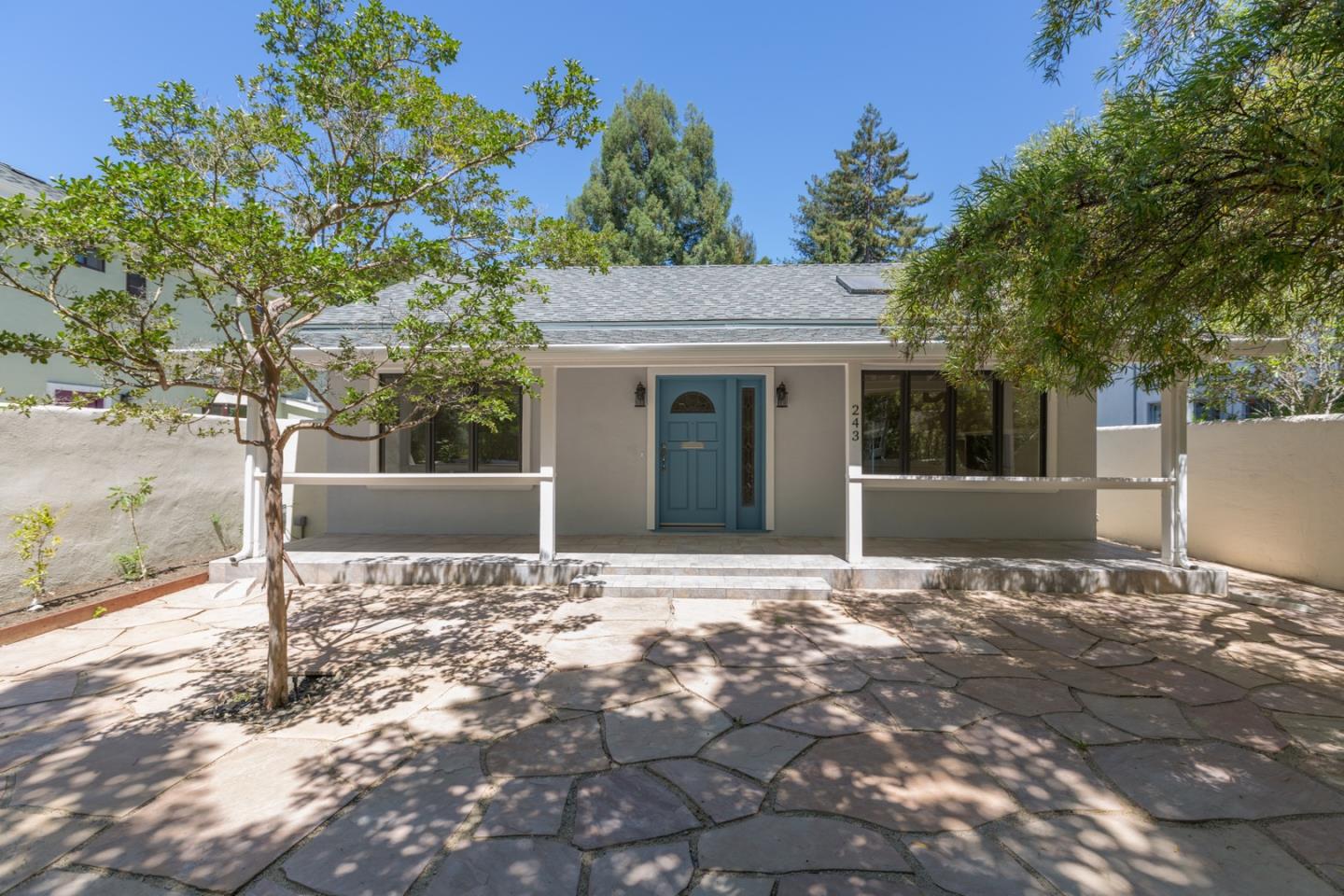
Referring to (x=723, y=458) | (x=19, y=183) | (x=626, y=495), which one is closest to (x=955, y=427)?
(x=723, y=458)

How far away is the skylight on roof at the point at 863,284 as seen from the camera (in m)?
8.36

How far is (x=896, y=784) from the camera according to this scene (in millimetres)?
2480

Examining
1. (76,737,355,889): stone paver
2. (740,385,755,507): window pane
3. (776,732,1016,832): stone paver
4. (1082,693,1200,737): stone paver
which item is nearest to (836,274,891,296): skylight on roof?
(740,385,755,507): window pane

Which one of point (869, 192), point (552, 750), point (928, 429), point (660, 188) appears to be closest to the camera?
point (552, 750)

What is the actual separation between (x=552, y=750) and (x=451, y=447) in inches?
226

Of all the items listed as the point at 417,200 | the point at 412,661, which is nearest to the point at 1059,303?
the point at 417,200

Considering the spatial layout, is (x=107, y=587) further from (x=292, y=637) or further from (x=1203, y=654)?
(x=1203, y=654)

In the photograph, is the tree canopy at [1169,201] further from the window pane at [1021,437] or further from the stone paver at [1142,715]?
the window pane at [1021,437]

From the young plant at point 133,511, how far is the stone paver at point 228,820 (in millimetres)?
4218

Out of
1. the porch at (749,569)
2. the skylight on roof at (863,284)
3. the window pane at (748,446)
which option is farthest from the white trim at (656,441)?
the skylight on roof at (863,284)

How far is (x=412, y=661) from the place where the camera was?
12.8 feet

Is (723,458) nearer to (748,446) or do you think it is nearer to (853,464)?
(748,446)

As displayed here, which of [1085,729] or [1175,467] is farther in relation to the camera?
[1175,467]

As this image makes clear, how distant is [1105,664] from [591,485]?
577 centimetres
